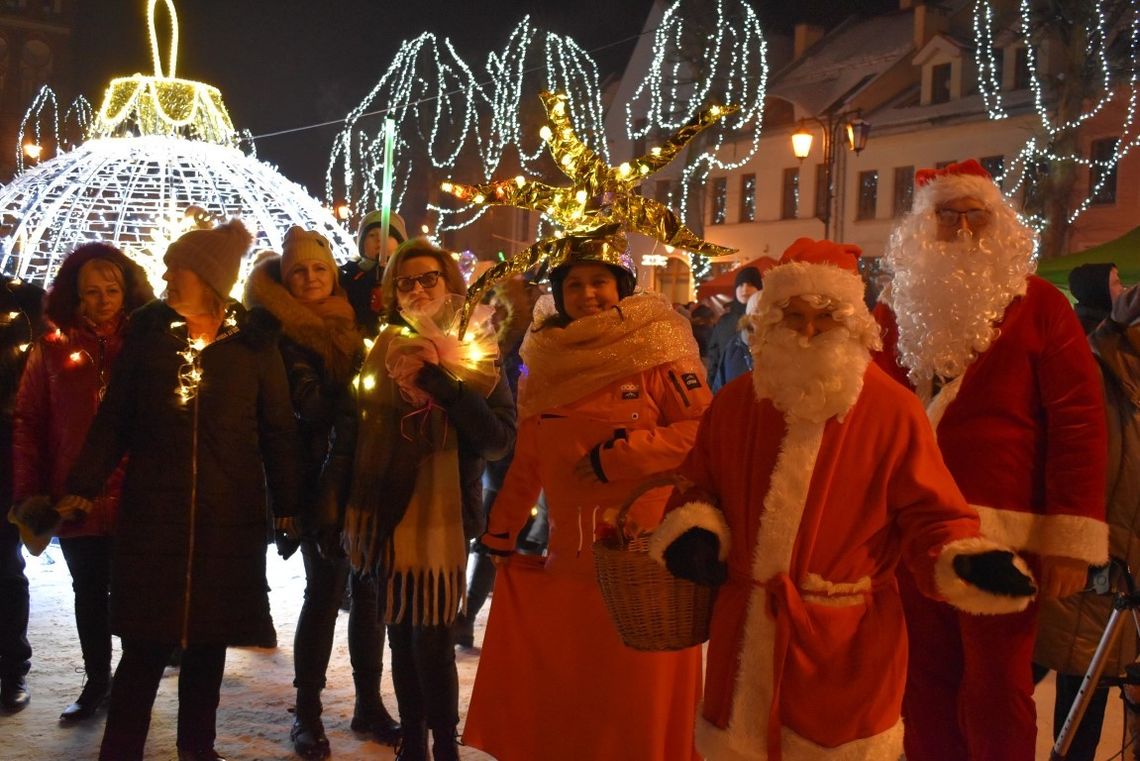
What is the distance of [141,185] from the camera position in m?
8.59

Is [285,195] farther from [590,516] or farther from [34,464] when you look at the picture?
[590,516]

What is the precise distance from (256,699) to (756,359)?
3204 mm

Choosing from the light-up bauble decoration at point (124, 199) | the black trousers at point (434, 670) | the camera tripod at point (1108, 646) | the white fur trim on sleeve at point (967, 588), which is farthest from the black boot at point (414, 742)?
the light-up bauble decoration at point (124, 199)

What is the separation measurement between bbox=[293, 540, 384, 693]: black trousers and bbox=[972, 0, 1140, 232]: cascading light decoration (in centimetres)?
1883

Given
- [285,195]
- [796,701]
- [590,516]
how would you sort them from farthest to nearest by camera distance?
1. [285,195]
2. [590,516]
3. [796,701]

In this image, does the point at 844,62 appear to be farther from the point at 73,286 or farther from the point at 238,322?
the point at 238,322

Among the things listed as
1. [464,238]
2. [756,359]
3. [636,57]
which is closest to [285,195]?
[756,359]

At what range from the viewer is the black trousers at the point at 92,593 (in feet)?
15.1

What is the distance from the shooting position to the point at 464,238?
44250 mm

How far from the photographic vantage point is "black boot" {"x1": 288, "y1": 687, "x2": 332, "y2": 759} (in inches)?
166

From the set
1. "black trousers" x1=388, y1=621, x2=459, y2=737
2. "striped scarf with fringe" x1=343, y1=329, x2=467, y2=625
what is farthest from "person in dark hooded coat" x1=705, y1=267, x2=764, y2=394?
"black trousers" x1=388, y1=621, x2=459, y2=737

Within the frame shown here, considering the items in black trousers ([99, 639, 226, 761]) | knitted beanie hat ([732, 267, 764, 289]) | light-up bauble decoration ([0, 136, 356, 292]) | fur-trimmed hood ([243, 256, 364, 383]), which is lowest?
black trousers ([99, 639, 226, 761])

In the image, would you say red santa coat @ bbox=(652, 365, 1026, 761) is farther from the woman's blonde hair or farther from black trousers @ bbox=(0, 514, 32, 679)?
black trousers @ bbox=(0, 514, 32, 679)

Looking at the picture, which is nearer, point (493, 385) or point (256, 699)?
point (493, 385)
